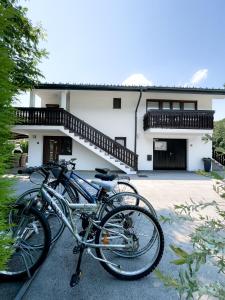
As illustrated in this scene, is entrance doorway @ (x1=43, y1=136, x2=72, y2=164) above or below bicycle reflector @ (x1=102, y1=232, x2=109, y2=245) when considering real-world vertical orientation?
above

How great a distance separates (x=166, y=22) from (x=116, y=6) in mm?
2801

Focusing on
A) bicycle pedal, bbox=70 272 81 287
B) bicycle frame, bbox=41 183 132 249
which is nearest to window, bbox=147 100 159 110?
bicycle frame, bbox=41 183 132 249

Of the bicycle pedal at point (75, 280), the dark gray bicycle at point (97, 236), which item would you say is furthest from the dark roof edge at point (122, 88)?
the bicycle pedal at point (75, 280)

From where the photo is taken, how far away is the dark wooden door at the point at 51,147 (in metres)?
15.2

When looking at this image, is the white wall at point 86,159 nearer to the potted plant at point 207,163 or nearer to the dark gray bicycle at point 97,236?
the potted plant at point 207,163

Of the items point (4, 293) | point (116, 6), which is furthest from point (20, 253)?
point (116, 6)

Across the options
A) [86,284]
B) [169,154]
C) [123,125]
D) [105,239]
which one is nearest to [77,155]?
[123,125]

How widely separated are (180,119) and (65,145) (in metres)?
8.13

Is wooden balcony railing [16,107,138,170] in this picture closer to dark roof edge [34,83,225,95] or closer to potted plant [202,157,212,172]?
dark roof edge [34,83,225,95]

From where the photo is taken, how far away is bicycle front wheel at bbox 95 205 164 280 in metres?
2.51

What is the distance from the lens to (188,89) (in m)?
14.4

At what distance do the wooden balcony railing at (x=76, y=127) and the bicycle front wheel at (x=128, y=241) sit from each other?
410 inches

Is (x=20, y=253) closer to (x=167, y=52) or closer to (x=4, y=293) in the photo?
(x=4, y=293)

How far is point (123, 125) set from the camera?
1518cm
